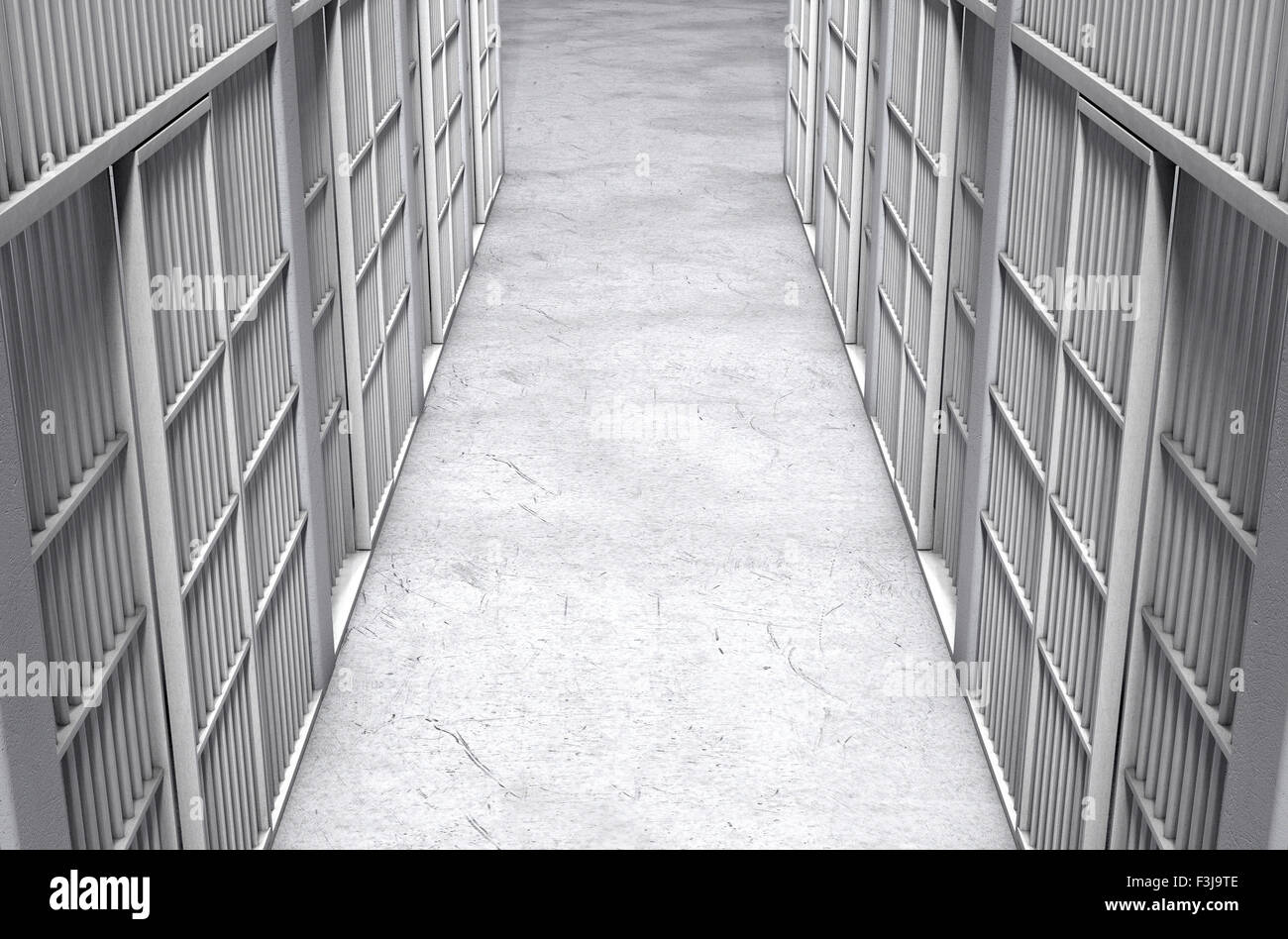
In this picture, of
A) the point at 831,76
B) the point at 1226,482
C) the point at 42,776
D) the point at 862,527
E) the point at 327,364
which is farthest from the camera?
Result: the point at 831,76

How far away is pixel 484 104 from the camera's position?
18203 millimetres

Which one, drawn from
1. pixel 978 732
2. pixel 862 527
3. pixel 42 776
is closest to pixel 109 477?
pixel 42 776

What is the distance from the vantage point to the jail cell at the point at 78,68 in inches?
178

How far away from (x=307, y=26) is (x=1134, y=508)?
18.8 feet

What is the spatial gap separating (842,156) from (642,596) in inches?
247

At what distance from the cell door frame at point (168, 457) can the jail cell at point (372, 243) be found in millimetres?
2861

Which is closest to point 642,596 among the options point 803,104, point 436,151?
point 436,151

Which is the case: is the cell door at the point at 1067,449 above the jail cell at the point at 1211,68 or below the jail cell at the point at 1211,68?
below

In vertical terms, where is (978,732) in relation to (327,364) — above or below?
below

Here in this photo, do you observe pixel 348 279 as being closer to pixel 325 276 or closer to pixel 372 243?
pixel 325 276

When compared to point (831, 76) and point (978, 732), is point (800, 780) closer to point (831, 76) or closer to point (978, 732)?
point (978, 732)

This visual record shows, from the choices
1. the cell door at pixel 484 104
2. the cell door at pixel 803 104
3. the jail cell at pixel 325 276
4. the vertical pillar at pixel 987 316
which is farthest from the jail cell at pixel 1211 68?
the cell door at pixel 484 104

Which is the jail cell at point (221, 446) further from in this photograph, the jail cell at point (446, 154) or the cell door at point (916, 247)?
the jail cell at point (446, 154)
